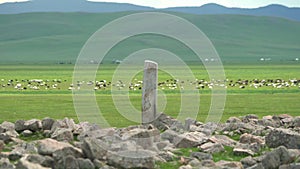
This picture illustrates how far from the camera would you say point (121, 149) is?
12281 mm

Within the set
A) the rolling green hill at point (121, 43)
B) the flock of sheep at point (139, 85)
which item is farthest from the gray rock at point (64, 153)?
the rolling green hill at point (121, 43)

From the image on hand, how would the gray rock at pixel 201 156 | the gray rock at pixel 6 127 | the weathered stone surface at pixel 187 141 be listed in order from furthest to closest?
the gray rock at pixel 6 127 → the weathered stone surface at pixel 187 141 → the gray rock at pixel 201 156

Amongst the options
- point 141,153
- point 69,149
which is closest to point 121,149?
point 141,153

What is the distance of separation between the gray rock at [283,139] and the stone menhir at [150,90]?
353cm

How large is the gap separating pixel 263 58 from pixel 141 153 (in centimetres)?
14475

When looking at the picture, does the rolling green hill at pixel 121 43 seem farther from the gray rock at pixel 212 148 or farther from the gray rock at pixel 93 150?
the gray rock at pixel 93 150

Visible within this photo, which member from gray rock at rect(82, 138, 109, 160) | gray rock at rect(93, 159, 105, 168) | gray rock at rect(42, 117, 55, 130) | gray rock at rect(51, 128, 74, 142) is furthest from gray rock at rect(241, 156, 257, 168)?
gray rock at rect(42, 117, 55, 130)

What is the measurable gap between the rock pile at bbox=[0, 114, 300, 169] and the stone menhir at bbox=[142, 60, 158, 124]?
0.31 metres

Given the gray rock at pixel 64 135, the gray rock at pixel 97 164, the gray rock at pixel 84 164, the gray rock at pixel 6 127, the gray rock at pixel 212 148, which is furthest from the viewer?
the gray rock at pixel 6 127

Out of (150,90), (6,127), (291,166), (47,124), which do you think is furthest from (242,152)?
(6,127)

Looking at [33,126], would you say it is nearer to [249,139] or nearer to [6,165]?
[249,139]

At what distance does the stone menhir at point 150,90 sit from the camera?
16.8 meters

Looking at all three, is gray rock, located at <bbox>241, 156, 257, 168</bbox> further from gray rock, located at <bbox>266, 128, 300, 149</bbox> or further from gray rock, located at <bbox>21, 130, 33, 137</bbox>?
gray rock, located at <bbox>21, 130, 33, 137</bbox>

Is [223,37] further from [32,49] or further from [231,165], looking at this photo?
[231,165]
